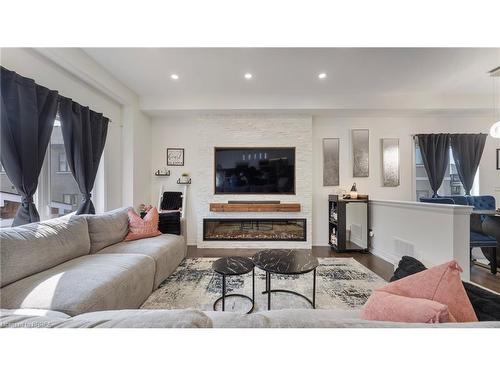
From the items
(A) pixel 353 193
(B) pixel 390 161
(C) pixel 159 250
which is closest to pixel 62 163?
(C) pixel 159 250

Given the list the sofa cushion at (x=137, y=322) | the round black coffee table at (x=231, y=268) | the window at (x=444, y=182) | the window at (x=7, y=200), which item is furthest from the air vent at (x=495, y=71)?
the window at (x=7, y=200)

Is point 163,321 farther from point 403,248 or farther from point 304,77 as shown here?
point 403,248

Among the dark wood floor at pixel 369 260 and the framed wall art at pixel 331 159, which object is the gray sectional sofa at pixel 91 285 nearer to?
the dark wood floor at pixel 369 260

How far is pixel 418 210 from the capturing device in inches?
103

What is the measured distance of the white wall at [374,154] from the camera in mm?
3770

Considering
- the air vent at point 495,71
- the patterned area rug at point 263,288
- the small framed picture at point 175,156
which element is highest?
the air vent at point 495,71

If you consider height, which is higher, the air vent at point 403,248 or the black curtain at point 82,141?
the black curtain at point 82,141

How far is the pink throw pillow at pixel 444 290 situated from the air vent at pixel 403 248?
7.94 ft

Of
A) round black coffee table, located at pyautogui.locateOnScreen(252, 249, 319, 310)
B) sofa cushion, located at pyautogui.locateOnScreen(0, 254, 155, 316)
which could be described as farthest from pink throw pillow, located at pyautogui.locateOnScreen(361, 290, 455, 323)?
sofa cushion, located at pyautogui.locateOnScreen(0, 254, 155, 316)

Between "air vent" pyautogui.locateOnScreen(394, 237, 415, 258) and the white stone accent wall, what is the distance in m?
1.28

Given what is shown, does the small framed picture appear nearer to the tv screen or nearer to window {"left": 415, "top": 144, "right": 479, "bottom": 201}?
the tv screen
